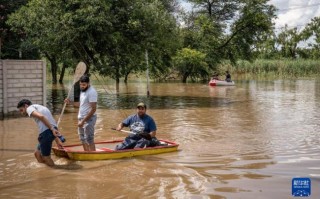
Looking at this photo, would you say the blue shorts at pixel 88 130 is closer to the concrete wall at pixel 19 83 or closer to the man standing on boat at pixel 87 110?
the man standing on boat at pixel 87 110

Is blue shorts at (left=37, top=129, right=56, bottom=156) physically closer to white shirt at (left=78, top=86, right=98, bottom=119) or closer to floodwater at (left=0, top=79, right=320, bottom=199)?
floodwater at (left=0, top=79, right=320, bottom=199)

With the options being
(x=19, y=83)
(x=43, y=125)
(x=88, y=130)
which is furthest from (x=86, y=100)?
(x=19, y=83)

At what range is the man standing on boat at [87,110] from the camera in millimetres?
9180

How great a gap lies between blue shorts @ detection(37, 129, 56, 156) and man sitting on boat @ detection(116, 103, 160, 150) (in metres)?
1.95

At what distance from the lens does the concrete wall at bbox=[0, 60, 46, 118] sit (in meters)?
17.1

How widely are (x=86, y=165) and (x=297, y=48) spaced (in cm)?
7040

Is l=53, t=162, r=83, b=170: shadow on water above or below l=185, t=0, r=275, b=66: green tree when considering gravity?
below

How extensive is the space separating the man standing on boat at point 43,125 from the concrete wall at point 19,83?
29.2 ft

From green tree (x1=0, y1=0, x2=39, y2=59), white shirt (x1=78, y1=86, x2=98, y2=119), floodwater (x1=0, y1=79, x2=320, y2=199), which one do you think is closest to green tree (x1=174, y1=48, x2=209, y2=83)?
green tree (x1=0, y1=0, x2=39, y2=59)

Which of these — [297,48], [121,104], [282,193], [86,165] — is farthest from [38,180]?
[297,48]

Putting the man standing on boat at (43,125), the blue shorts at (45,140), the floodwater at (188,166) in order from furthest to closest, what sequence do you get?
the blue shorts at (45,140)
the man standing on boat at (43,125)
the floodwater at (188,166)

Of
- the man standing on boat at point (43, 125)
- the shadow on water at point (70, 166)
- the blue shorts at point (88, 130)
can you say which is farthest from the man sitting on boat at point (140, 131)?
the man standing on boat at point (43, 125)

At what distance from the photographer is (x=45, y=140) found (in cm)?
861

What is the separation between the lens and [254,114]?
1897 cm
